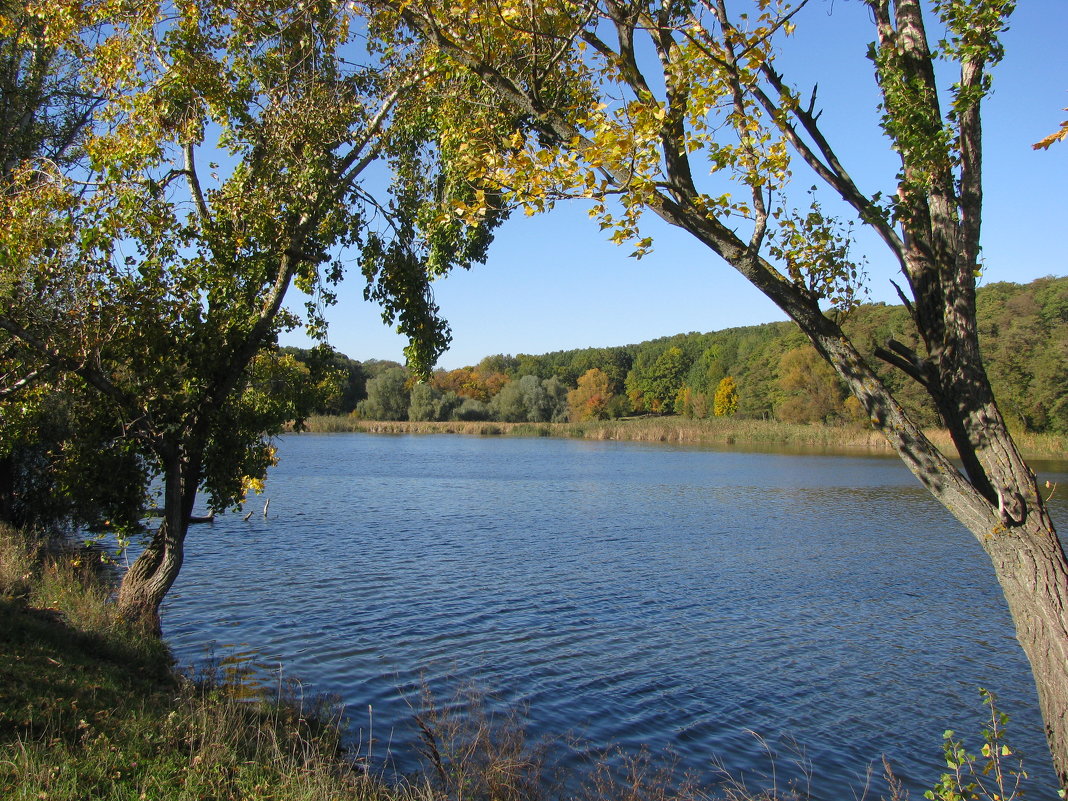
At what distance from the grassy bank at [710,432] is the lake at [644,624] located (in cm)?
3098

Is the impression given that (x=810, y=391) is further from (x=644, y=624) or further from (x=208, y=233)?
(x=208, y=233)

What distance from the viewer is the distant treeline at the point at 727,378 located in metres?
57.7

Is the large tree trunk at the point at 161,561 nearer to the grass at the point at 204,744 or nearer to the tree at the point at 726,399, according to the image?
the grass at the point at 204,744

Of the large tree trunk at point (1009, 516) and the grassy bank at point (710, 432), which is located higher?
the large tree trunk at point (1009, 516)

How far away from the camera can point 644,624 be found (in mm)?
13289

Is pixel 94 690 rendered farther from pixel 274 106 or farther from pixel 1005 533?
pixel 1005 533

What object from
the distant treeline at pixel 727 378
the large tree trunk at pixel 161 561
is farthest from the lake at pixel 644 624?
the distant treeline at pixel 727 378

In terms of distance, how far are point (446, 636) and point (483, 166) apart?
8070 mm

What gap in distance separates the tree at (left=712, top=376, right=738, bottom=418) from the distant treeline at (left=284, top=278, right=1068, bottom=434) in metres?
0.13

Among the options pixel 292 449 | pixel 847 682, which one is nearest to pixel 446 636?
pixel 847 682


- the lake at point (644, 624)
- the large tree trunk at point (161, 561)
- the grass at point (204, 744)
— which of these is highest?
the large tree trunk at point (161, 561)

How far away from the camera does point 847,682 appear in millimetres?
10914

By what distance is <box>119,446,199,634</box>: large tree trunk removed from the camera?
9969mm

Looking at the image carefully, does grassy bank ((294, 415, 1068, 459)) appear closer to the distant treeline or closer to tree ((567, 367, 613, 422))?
the distant treeline
